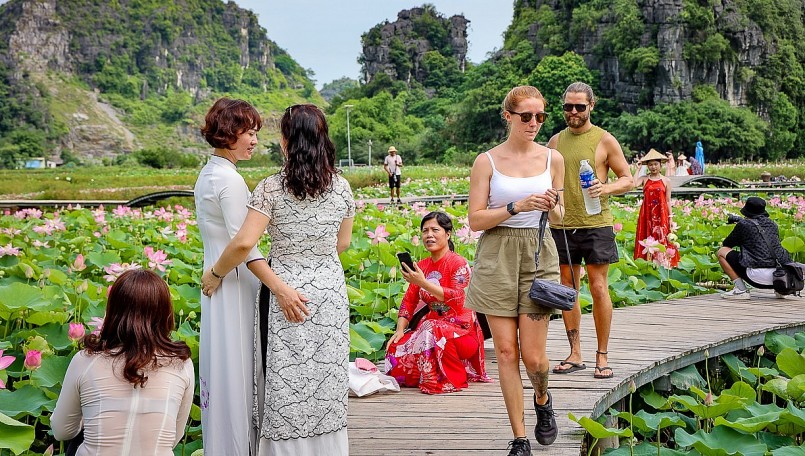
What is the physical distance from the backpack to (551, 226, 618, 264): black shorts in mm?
2520

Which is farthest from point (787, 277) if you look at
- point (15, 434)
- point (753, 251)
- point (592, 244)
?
point (15, 434)

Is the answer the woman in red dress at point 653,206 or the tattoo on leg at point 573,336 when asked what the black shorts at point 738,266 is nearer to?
the woman in red dress at point 653,206

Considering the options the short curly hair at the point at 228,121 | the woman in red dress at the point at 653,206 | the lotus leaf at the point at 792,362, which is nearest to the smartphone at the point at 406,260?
the short curly hair at the point at 228,121

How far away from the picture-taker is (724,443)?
2.62 m

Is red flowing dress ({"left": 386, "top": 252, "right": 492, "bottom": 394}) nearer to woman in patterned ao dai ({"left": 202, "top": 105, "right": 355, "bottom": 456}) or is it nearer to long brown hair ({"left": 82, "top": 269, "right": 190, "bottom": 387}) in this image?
woman in patterned ao dai ({"left": 202, "top": 105, "right": 355, "bottom": 456})

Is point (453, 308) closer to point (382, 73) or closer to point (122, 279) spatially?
point (122, 279)

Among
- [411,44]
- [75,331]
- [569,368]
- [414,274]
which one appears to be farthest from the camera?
[411,44]

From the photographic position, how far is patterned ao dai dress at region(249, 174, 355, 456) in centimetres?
229

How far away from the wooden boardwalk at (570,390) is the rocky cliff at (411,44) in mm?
72084

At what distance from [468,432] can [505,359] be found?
0.45m

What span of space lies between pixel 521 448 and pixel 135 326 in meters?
1.21

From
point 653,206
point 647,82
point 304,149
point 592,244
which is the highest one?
point 647,82

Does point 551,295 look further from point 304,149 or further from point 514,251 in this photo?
point 304,149

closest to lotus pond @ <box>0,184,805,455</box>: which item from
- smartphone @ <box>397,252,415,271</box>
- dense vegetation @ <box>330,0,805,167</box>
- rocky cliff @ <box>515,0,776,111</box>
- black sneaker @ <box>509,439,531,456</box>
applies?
smartphone @ <box>397,252,415,271</box>
